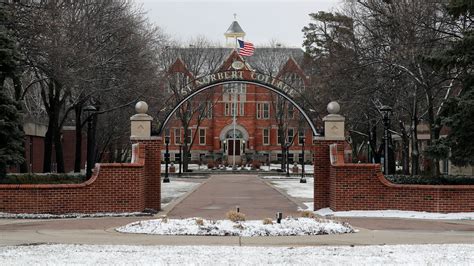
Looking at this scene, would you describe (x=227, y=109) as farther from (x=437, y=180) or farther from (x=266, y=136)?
(x=437, y=180)

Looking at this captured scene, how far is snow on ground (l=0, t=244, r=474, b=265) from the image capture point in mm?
10102

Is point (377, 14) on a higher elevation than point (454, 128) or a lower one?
higher

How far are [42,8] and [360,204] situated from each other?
1337cm

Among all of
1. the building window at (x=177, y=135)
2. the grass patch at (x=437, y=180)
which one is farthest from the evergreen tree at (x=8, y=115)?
the building window at (x=177, y=135)

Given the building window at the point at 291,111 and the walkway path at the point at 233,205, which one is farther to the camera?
the building window at the point at 291,111

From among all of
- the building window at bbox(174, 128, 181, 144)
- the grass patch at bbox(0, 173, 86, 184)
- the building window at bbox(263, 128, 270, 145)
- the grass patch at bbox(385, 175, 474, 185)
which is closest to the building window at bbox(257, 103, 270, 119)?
the building window at bbox(263, 128, 270, 145)

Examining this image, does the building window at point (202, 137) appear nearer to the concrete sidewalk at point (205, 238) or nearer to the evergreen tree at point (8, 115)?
the evergreen tree at point (8, 115)

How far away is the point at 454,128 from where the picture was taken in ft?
69.3

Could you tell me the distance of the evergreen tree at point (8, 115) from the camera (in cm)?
2100

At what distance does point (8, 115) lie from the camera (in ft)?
71.1

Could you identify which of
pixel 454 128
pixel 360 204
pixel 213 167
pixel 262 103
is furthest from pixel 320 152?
pixel 262 103

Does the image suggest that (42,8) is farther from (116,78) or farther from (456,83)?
(456,83)

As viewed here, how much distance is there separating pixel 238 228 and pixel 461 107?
9814mm

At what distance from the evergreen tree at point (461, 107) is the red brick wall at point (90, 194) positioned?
9.74 meters
